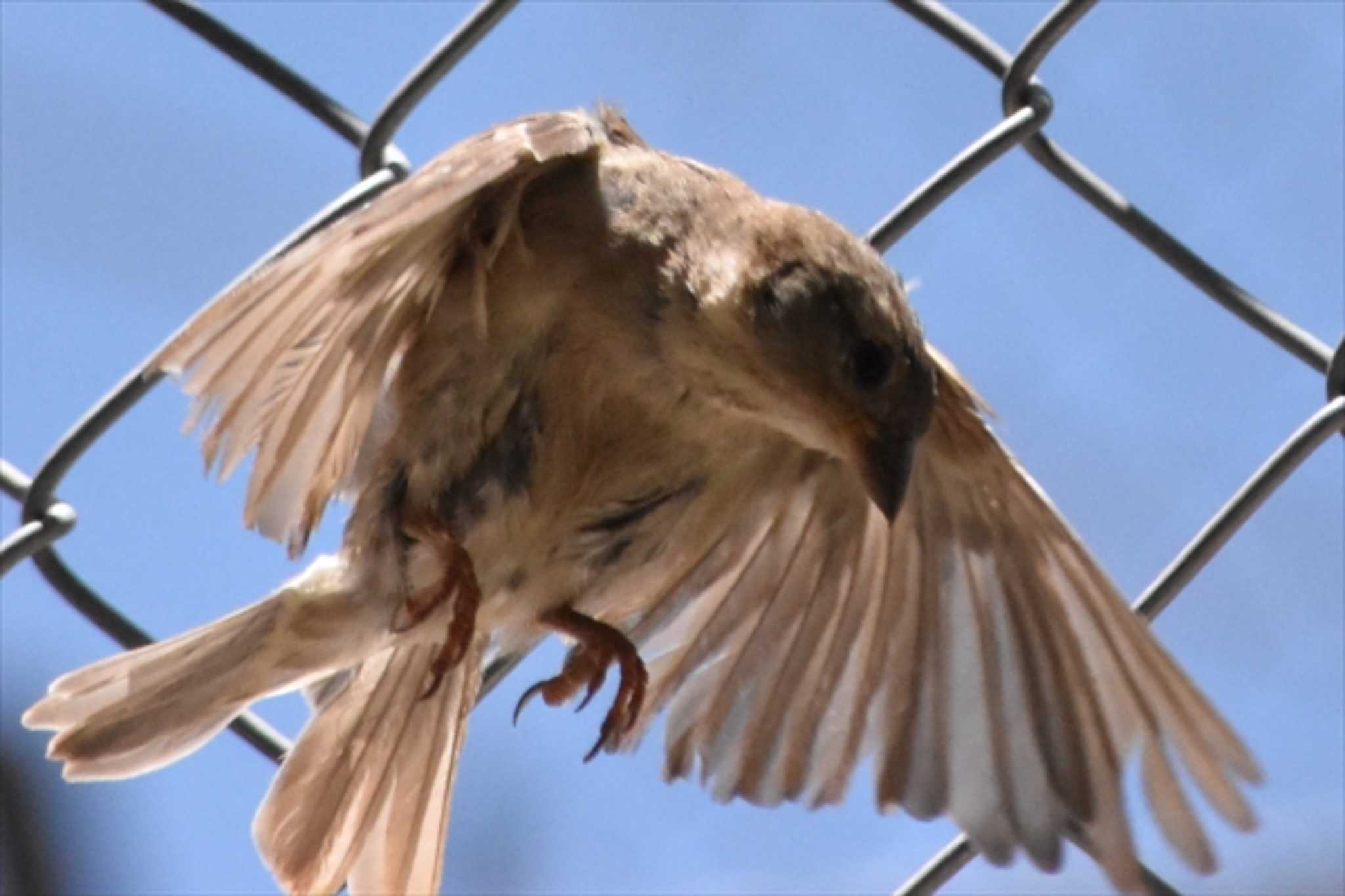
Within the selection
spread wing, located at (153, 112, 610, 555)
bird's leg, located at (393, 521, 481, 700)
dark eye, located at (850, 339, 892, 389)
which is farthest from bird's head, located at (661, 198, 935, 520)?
bird's leg, located at (393, 521, 481, 700)

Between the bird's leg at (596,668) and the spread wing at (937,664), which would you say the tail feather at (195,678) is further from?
the spread wing at (937,664)

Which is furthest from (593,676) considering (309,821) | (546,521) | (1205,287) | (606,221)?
(1205,287)

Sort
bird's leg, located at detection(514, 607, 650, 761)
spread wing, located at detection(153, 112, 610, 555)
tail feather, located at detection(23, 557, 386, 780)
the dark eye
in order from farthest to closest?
bird's leg, located at detection(514, 607, 650, 761)
the dark eye
tail feather, located at detection(23, 557, 386, 780)
spread wing, located at detection(153, 112, 610, 555)

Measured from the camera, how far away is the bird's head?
2.08 metres

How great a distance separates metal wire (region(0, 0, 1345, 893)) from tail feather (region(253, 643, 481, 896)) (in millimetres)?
93

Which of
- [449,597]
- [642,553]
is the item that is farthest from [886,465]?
[449,597]

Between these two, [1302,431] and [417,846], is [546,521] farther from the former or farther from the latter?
[1302,431]

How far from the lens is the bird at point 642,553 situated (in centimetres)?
204

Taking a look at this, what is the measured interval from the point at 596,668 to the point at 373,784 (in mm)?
291

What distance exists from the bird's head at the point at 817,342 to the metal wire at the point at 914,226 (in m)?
0.13

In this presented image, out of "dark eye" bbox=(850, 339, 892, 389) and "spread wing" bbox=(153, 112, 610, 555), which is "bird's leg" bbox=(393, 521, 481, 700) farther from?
"dark eye" bbox=(850, 339, 892, 389)

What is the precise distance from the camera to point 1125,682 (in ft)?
7.54

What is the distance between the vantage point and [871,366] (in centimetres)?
208

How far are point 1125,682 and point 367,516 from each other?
892 millimetres
